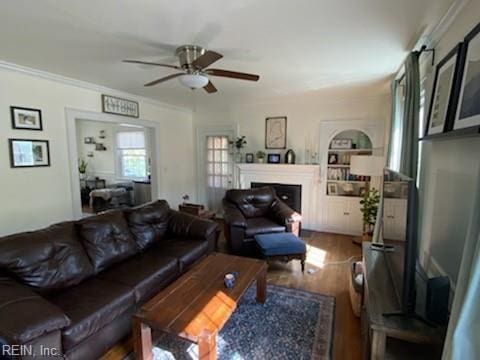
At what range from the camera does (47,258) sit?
6.88 ft


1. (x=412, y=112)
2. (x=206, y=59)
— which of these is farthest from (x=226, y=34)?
(x=412, y=112)

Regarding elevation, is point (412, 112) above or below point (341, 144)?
above

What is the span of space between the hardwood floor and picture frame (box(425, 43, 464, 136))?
69.4 inches

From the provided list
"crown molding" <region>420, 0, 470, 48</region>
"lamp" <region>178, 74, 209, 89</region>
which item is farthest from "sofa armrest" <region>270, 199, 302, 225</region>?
"crown molding" <region>420, 0, 470, 48</region>

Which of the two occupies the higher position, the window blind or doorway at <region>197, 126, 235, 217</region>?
the window blind

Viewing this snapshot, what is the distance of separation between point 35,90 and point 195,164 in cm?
341

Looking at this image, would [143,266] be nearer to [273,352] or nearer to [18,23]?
[273,352]

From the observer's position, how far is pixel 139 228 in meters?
3.00

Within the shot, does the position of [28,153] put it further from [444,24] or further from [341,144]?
[341,144]

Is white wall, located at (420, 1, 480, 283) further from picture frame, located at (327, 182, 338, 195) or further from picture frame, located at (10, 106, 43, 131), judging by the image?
picture frame, located at (10, 106, 43, 131)

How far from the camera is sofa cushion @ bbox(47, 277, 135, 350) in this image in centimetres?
169

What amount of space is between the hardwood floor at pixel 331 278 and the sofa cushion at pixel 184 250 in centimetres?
84

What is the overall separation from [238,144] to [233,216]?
2.04 metres

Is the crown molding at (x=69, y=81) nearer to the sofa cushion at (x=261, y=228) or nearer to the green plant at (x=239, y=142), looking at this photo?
the green plant at (x=239, y=142)
